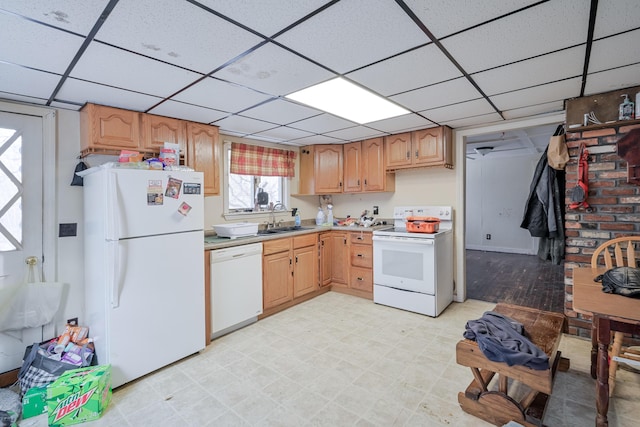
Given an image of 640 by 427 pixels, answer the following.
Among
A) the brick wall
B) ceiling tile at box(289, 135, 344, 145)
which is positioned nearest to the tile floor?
the brick wall

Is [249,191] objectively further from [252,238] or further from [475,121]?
[475,121]

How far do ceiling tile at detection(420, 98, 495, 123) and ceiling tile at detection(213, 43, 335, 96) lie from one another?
1355 millimetres

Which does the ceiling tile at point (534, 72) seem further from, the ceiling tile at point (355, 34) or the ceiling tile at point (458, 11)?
the ceiling tile at point (355, 34)

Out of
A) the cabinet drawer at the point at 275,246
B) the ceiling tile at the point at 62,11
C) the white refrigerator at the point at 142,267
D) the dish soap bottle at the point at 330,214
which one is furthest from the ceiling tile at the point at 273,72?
the dish soap bottle at the point at 330,214

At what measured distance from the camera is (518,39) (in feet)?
5.25

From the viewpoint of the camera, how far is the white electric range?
10.8 feet

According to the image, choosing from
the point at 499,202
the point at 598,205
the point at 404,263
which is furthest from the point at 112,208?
the point at 499,202

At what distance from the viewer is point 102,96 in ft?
7.47

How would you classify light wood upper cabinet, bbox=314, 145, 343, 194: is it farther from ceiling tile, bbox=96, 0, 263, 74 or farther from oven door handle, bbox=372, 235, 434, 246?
ceiling tile, bbox=96, 0, 263, 74

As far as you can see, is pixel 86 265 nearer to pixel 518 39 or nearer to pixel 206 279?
pixel 206 279

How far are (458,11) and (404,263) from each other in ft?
8.57

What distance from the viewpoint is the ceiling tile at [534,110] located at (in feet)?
9.11

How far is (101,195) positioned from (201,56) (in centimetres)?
128

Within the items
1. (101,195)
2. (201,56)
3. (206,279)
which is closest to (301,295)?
(206,279)
